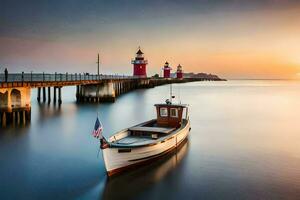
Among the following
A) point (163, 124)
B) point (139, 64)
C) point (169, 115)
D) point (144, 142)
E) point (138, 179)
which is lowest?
point (138, 179)

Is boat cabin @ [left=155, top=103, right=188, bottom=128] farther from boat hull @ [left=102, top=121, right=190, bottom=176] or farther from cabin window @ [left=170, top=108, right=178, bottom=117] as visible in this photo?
boat hull @ [left=102, top=121, right=190, bottom=176]

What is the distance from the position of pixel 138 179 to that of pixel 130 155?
1.08 metres

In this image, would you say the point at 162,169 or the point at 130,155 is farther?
the point at 162,169

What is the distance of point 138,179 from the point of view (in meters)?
12.6

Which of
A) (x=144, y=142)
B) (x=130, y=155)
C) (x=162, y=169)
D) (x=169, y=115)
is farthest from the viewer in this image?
(x=169, y=115)

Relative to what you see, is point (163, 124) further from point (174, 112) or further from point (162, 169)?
point (162, 169)

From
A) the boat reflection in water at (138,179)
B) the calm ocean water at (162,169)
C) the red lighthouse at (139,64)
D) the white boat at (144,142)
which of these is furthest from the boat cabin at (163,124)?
the red lighthouse at (139,64)

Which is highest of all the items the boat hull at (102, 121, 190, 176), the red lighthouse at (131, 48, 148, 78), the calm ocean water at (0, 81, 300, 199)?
the red lighthouse at (131, 48, 148, 78)

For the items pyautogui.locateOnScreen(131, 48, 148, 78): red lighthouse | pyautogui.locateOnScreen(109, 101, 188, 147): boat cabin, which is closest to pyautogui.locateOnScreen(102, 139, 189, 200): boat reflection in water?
pyautogui.locateOnScreen(109, 101, 188, 147): boat cabin

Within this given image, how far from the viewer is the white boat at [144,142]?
12383mm

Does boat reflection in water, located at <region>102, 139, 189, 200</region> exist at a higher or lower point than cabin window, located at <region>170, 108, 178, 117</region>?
lower

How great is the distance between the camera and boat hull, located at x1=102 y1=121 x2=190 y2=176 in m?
12.3

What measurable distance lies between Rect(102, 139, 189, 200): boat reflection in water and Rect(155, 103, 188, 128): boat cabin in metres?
3.34

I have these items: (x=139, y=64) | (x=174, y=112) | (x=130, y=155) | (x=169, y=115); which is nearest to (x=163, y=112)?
(x=169, y=115)
